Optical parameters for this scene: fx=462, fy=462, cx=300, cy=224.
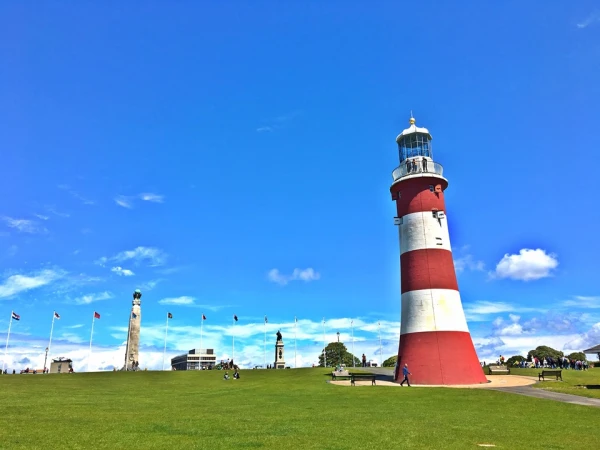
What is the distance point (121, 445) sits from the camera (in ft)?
32.6

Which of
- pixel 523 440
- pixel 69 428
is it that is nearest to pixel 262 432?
pixel 69 428

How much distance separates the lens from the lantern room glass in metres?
37.2

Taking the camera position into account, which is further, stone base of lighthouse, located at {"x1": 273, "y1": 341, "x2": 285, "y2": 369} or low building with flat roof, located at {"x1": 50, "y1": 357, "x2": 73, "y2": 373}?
stone base of lighthouse, located at {"x1": 273, "y1": 341, "x2": 285, "y2": 369}

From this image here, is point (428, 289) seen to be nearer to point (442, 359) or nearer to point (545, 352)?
point (442, 359)

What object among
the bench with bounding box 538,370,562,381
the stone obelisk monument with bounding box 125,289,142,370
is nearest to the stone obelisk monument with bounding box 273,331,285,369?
the stone obelisk monument with bounding box 125,289,142,370

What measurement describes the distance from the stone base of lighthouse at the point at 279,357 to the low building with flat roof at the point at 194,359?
48.6m

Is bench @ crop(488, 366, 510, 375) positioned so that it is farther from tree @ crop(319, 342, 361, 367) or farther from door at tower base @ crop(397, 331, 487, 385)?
tree @ crop(319, 342, 361, 367)

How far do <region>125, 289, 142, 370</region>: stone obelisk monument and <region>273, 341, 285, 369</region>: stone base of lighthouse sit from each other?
61.8 ft

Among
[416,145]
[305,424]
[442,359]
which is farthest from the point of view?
[416,145]

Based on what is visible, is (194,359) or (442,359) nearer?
(442,359)

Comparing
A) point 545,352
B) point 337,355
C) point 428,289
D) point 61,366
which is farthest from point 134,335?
point 545,352

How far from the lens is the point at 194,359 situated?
377 ft

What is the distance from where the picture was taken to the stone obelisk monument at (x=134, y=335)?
63250 millimetres

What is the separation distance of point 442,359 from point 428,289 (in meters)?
4.76
